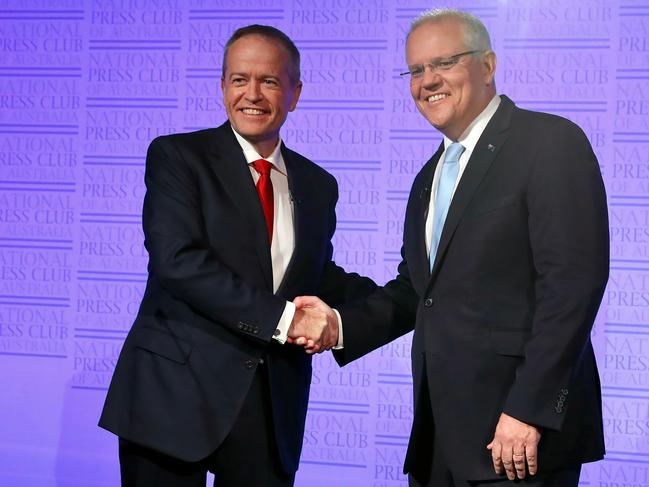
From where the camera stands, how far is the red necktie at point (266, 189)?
2500 mm

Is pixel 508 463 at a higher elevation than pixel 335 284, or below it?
below

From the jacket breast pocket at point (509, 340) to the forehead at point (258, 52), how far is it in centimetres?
98

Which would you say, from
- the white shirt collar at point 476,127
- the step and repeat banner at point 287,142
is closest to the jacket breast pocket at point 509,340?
the white shirt collar at point 476,127

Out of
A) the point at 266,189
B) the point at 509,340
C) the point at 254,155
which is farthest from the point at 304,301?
the point at 509,340

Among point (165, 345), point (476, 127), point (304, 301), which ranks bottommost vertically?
point (165, 345)

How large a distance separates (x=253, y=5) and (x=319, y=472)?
1875 mm

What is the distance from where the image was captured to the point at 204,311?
238cm

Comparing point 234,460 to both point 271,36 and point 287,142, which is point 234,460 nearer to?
point 271,36

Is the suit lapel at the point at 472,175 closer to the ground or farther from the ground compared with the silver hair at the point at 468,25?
closer to the ground

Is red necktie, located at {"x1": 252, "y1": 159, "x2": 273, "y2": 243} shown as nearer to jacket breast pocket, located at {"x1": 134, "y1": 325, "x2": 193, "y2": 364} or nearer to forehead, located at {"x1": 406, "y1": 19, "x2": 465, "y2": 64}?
jacket breast pocket, located at {"x1": 134, "y1": 325, "x2": 193, "y2": 364}

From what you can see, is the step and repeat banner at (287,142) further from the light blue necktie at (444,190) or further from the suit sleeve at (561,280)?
the suit sleeve at (561,280)

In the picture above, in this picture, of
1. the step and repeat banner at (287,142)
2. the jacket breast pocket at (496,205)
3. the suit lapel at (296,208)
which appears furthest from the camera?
the step and repeat banner at (287,142)

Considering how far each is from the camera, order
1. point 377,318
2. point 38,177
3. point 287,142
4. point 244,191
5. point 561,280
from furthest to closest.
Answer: point 38,177 → point 287,142 → point 377,318 → point 244,191 → point 561,280

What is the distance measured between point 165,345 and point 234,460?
0.34 meters
